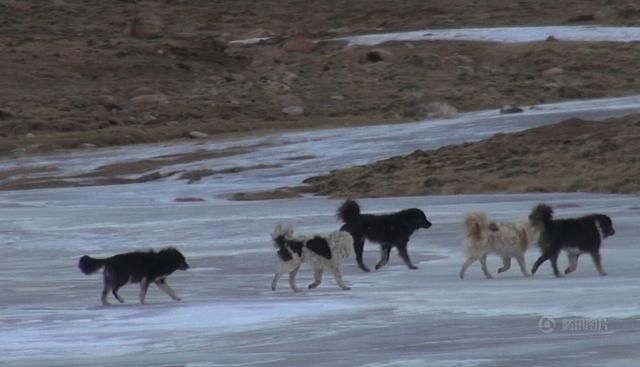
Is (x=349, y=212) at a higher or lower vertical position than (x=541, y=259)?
higher

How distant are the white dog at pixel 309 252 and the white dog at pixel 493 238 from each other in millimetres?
1073

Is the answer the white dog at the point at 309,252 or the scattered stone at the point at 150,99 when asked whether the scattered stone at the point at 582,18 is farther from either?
the white dog at the point at 309,252

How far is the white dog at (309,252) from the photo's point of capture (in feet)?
43.2

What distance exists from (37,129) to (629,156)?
19291 mm

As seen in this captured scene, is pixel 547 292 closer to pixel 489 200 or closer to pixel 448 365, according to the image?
pixel 448 365

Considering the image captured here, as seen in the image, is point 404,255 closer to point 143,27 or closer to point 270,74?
point 270,74

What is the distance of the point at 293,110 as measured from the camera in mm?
43375

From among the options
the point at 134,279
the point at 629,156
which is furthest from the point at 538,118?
the point at 134,279

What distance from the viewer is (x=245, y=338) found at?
10305mm

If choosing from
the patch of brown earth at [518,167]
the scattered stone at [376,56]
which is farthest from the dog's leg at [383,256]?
the scattered stone at [376,56]

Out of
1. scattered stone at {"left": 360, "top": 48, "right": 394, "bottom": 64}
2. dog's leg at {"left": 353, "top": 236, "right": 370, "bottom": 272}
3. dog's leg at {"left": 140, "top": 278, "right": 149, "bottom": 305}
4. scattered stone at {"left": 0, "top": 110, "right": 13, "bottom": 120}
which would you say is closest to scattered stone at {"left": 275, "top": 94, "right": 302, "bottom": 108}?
scattered stone at {"left": 360, "top": 48, "right": 394, "bottom": 64}
